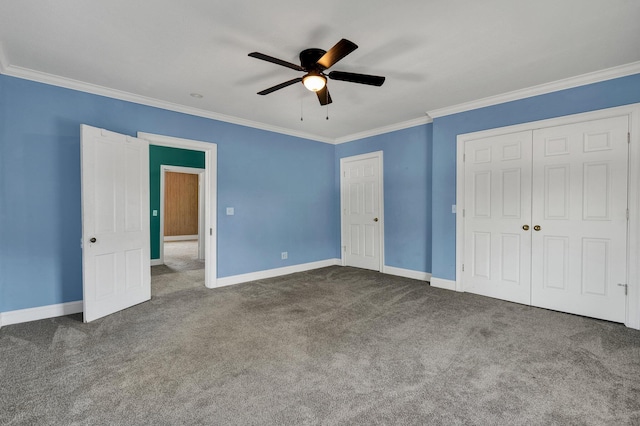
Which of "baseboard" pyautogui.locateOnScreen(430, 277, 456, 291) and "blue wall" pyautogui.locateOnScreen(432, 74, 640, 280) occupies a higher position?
"blue wall" pyautogui.locateOnScreen(432, 74, 640, 280)

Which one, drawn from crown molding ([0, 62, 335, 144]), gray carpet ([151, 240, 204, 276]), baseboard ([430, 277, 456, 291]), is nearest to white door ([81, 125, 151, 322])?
crown molding ([0, 62, 335, 144])

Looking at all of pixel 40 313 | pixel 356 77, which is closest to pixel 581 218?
pixel 356 77

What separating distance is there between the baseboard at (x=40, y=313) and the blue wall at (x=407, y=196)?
4539 mm

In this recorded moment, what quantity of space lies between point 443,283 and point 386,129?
278 cm

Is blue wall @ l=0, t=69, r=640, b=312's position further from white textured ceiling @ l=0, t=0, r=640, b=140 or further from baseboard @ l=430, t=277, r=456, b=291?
white textured ceiling @ l=0, t=0, r=640, b=140

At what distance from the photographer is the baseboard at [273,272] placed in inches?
182

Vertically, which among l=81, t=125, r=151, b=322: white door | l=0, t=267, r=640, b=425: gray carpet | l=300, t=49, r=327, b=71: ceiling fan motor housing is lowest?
l=0, t=267, r=640, b=425: gray carpet

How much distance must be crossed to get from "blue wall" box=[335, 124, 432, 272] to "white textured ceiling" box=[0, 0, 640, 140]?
4.17 ft

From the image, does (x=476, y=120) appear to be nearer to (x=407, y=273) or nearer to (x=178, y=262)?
(x=407, y=273)

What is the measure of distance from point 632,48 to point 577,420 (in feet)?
10.4

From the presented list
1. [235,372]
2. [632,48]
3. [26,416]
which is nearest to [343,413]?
[235,372]

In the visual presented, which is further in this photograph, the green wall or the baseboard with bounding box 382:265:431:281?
the green wall

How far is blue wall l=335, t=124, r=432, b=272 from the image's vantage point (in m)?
4.84

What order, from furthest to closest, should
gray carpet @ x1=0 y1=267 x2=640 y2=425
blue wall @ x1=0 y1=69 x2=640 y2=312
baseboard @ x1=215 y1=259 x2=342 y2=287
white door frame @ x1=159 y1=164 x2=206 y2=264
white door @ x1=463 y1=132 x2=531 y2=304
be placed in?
1. white door frame @ x1=159 y1=164 x2=206 y2=264
2. baseboard @ x1=215 y1=259 x2=342 y2=287
3. white door @ x1=463 y1=132 x2=531 y2=304
4. blue wall @ x1=0 y1=69 x2=640 y2=312
5. gray carpet @ x1=0 y1=267 x2=640 y2=425
